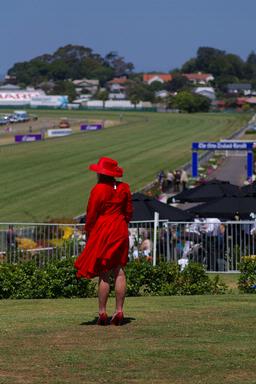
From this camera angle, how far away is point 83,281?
12.7 metres

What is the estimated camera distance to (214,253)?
1853 cm

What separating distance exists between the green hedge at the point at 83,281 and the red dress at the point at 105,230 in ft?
11.0

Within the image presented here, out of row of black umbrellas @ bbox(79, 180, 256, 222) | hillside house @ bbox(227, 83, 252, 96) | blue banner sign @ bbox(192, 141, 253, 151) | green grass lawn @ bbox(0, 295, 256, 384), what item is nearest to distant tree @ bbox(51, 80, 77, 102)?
hillside house @ bbox(227, 83, 252, 96)

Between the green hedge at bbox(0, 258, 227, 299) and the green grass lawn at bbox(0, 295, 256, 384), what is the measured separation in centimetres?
202

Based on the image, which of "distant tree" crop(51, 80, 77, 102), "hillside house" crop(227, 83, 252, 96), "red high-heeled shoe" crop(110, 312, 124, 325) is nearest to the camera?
"red high-heeled shoe" crop(110, 312, 124, 325)

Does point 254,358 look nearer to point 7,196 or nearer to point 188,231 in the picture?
point 188,231

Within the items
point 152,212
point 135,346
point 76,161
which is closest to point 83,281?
point 135,346

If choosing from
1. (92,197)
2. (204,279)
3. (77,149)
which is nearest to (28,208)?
(204,279)

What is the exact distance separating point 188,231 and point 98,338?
34.1ft

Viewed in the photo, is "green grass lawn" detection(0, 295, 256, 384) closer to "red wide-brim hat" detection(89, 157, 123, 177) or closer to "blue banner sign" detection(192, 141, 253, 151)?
"red wide-brim hat" detection(89, 157, 123, 177)

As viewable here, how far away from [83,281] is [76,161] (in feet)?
157

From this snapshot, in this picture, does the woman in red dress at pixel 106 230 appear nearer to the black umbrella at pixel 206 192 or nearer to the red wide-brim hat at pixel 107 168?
the red wide-brim hat at pixel 107 168

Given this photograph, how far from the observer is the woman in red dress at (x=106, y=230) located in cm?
915

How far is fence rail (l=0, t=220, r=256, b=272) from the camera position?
1812 cm
